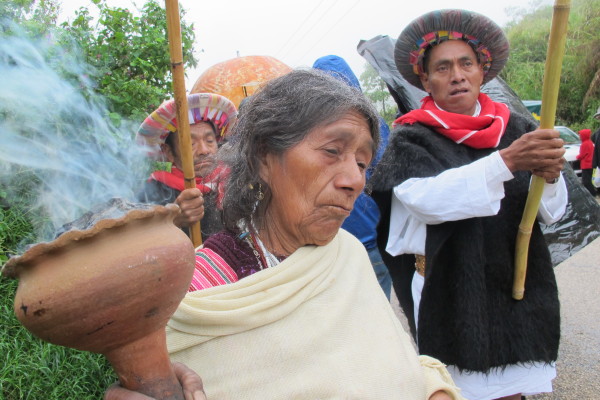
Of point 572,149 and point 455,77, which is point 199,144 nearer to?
point 455,77

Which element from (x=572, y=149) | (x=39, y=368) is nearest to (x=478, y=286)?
(x=39, y=368)

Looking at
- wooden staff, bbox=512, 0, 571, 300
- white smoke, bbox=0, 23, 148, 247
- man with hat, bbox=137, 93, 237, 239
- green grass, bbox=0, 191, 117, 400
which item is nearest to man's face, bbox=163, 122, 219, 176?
man with hat, bbox=137, 93, 237, 239

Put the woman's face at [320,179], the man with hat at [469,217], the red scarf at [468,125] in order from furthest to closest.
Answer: the red scarf at [468,125] → the man with hat at [469,217] → the woman's face at [320,179]

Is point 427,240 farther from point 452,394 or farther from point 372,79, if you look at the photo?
point 372,79

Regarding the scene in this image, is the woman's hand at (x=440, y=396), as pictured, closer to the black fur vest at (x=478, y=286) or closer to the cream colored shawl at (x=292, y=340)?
the cream colored shawl at (x=292, y=340)

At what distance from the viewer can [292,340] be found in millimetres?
1350

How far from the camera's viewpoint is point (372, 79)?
39.4m

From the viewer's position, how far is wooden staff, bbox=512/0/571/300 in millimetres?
1781

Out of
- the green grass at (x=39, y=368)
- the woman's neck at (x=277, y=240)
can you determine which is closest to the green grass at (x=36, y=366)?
the green grass at (x=39, y=368)

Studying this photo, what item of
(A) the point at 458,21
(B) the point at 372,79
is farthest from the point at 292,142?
(B) the point at 372,79

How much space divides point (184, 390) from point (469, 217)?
1.53m

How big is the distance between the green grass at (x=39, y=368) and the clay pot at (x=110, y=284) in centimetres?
203

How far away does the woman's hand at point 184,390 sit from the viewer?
995 millimetres

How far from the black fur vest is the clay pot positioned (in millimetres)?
1600
